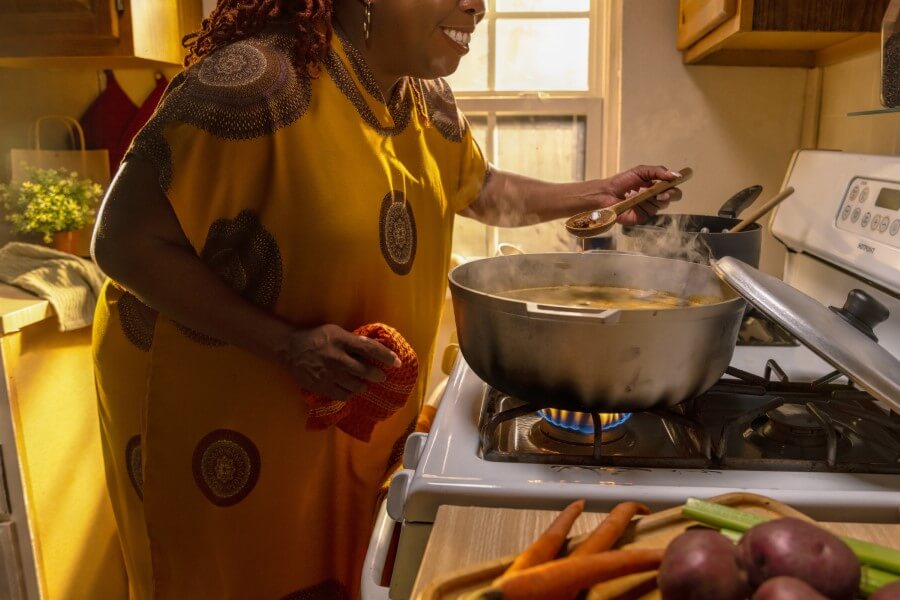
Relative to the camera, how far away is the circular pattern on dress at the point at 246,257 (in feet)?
3.21

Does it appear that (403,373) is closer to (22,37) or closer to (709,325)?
(709,325)

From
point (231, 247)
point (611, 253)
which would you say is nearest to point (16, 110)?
point (231, 247)

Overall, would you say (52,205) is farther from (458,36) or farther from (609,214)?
(609,214)

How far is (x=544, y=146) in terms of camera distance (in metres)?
2.14

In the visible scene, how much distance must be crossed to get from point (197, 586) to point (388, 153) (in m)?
Answer: 0.70

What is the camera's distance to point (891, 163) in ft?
3.39

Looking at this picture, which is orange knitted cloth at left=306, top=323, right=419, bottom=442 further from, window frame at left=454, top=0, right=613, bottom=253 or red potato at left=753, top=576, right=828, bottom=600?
window frame at left=454, top=0, right=613, bottom=253

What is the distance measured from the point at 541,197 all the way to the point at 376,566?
783mm

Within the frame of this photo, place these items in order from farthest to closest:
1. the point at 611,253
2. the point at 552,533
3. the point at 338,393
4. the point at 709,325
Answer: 1. the point at 611,253
2. the point at 338,393
3. the point at 709,325
4. the point at 552,533

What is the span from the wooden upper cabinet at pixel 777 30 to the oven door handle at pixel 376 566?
3.32 ft

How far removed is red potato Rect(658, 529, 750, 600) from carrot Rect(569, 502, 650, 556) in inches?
3.1

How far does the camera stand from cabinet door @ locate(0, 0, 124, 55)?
1.84 m

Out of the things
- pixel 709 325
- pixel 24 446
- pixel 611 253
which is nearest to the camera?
pixel 709 325

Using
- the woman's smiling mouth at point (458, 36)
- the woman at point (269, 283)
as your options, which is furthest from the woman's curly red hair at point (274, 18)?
the woman's smiling mouth at point (458, 36)
